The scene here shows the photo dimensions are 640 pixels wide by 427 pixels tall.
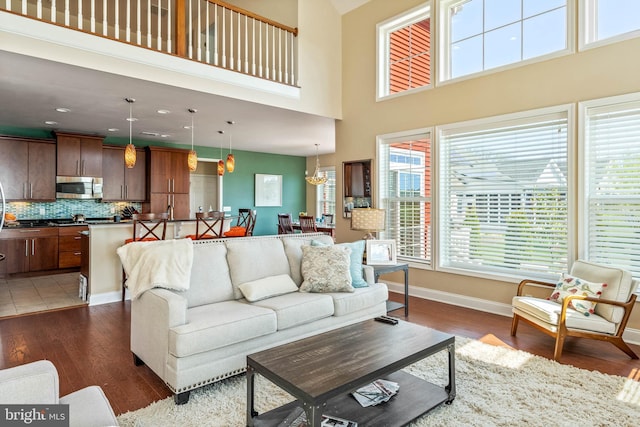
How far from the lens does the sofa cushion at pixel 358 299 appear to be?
3246 mm

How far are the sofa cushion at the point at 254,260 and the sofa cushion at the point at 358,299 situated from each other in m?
0.60

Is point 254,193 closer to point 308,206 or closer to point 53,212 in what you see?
point 308,206

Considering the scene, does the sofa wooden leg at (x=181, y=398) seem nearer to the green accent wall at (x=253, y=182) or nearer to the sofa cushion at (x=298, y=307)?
the sofa cushion at (x=298, y=307)

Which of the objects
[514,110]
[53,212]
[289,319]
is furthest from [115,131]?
[514,110]

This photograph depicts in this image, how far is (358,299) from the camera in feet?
11.1

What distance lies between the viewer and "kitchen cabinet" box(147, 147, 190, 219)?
7.91m

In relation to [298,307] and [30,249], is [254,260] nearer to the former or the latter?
[298,307]

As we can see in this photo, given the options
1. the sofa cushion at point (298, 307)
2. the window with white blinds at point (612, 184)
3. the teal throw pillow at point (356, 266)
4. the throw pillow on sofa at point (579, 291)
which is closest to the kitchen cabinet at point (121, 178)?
the teal throw pillow at point (356, 266)

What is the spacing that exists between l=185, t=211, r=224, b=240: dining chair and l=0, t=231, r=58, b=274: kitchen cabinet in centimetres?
294

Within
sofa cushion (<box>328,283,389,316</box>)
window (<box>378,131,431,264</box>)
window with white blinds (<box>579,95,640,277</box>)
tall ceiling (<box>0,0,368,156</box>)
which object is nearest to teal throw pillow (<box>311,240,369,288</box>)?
sofa cushion (<box>328,283,389,316</box>)

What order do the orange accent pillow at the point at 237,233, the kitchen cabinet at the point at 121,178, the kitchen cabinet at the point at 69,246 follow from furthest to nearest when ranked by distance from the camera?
the kitchen cabinet at the point at 121,178
the kitchen cabinet at the point at 69,246
the orange accent pillow at the point at 237,233

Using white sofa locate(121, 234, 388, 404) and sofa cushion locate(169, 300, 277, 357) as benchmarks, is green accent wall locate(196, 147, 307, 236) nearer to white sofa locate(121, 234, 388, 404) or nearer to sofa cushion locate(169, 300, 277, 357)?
white sofa locate(121, 234, 388, 404)

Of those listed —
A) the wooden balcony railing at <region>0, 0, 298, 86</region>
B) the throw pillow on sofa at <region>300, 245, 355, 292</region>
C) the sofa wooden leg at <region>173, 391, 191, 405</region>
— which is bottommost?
the sofa wooden leg at <region>173, 391, 191, 405</region>

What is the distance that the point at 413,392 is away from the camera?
7.55 feet
